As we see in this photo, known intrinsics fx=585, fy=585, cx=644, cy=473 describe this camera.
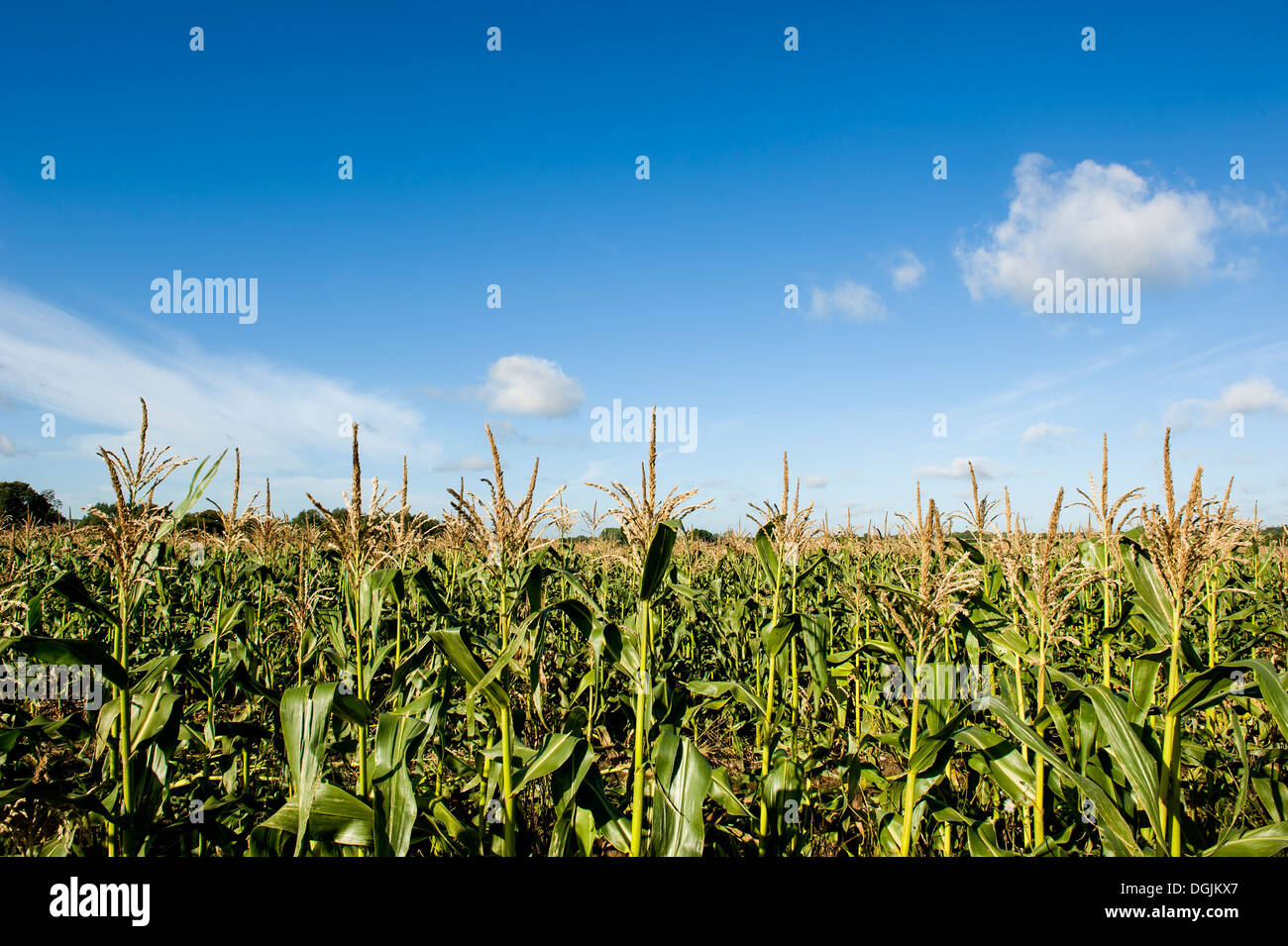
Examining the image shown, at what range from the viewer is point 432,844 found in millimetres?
3521

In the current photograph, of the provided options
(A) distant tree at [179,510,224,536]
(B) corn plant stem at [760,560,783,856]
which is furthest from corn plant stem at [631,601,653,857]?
(A) distant tree at [179,510,224,536]

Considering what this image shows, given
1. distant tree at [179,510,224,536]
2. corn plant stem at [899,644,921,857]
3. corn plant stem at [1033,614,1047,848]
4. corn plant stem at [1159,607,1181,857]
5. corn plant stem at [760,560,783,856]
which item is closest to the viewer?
corn plant stem at [1159,607,1181,857]

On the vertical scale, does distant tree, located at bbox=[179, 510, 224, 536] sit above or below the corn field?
above

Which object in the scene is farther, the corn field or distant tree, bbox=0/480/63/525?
distant tree, bbox=0/480/63/525

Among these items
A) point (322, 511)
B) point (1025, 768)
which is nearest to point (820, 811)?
point (1025, 768)

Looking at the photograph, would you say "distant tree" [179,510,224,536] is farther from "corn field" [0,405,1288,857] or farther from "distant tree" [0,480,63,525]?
"distant tree" [0,480,63,525]

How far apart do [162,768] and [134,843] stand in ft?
1.41

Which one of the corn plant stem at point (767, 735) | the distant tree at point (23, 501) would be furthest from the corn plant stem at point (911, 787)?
the distant tree at point (23, 501)

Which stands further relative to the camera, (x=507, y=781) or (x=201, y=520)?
Result: (x=201, y=520)

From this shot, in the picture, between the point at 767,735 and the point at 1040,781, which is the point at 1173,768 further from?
the point at 767,735

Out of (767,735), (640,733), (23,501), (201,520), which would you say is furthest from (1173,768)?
(23,501)
